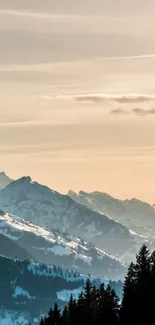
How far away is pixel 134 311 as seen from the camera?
338 feet

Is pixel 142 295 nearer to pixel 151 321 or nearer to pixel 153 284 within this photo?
pixel 153 284

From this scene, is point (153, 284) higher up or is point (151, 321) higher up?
point (153, 284)

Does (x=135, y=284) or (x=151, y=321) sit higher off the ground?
(x=135, y=284)

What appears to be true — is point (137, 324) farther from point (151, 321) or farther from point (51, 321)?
point (51, 321)

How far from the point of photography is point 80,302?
114250mm

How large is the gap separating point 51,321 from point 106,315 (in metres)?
23.1

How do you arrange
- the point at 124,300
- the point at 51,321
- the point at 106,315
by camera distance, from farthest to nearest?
1. the point at 51,321
2. the point at 124,300
3. the point at 106,315

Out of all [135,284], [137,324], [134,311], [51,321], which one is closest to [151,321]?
[137,324]

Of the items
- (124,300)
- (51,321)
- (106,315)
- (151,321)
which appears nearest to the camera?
(151,321)

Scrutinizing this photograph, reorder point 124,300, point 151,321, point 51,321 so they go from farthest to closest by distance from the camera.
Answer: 1. point 51,321
2. point 124,300
3. point 151,321

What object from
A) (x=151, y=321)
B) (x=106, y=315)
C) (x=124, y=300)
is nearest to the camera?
(x=151, y=321)

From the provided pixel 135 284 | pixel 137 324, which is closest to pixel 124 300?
pixel 135 284

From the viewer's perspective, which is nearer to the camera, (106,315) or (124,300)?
(106,315)

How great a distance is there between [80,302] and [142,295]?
12.9m
